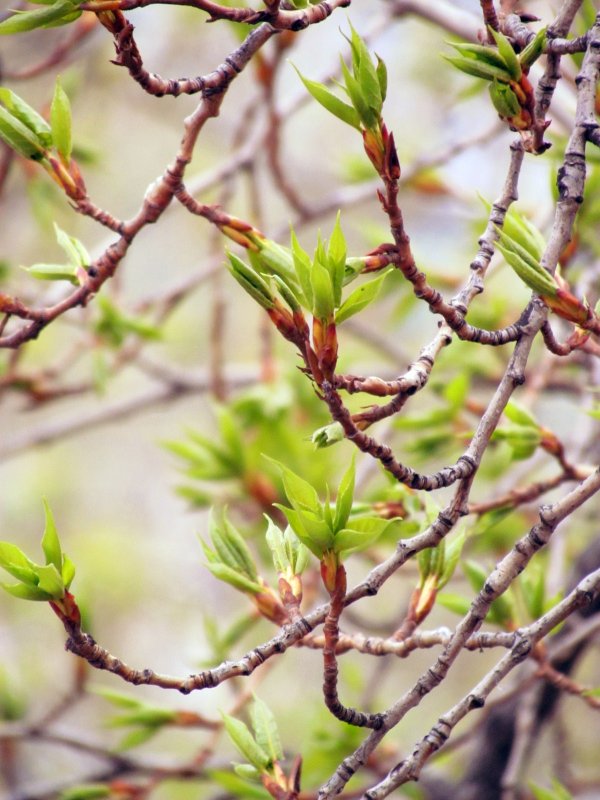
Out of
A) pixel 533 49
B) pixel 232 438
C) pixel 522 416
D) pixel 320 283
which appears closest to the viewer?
pixel 320 283

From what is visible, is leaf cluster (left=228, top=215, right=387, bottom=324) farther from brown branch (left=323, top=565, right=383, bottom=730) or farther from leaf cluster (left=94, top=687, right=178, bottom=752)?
leaf cluster (left=94, top=687, right=178, bottom=752)

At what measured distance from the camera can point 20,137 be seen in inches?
36.4

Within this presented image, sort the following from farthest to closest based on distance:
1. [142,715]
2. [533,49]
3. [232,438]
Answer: [232,438]
[142,715]
[533,49]

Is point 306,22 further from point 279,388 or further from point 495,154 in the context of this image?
point 495,154

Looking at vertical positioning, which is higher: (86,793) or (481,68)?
(481,68)

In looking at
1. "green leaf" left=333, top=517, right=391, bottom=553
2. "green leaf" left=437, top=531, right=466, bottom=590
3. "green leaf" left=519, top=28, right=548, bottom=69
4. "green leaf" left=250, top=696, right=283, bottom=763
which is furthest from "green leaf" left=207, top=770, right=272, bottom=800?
"green leaf" left=519, top=28, right=548, bottom=69

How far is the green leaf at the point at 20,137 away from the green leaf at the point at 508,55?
0.44 meters

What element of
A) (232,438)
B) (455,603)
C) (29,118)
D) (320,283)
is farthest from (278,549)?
(232,438)

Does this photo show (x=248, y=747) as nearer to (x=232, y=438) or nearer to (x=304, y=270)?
(x=304, y=270)

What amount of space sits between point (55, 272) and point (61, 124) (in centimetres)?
14

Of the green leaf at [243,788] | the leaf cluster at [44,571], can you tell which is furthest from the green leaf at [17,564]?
the green leaf at [243,788]

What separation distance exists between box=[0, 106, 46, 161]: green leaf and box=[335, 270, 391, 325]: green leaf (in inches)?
15.1

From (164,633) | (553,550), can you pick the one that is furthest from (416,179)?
(164,633)

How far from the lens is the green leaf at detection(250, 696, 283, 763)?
35.4 inches
